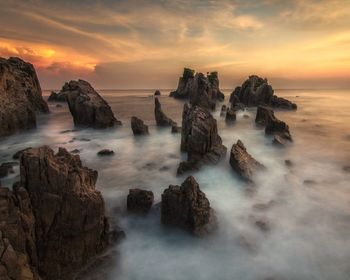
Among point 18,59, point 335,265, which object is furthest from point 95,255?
point 18,59

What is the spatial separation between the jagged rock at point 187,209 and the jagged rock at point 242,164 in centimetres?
617

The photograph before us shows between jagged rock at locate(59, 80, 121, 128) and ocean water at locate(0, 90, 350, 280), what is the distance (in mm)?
8607

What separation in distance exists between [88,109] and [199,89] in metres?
36.2

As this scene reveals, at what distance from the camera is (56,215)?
10812mm

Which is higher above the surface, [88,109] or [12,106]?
[12,106]

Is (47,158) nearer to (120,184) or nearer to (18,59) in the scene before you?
(120,184)

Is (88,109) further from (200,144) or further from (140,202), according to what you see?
(140,202)

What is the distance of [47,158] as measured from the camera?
36.9 ft

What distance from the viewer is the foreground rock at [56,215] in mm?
10234

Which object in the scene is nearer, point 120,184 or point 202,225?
point 202,225

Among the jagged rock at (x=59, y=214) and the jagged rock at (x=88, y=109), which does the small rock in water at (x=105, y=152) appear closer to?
the jagged rock at (x=88, y=109)

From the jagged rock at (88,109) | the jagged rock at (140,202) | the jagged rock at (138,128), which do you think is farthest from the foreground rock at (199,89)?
the jagged rock at (140,202)

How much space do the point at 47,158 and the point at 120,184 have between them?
7898 millimetres

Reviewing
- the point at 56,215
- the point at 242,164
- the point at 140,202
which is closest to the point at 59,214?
the point at 56,215
